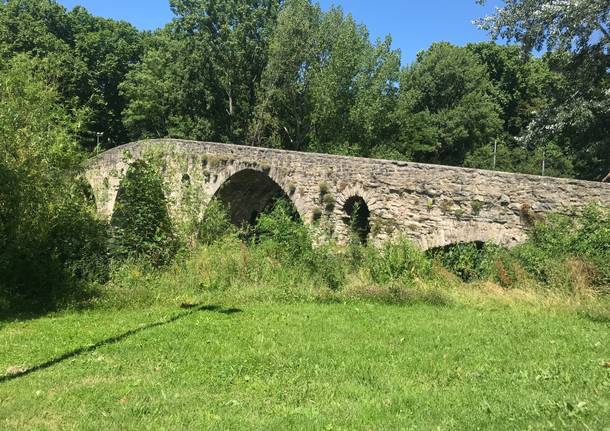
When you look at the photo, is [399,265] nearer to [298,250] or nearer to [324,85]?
[298,250]

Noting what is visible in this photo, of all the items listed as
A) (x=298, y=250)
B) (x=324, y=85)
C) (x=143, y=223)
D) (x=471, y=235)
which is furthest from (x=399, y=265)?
(x=324, y=85)

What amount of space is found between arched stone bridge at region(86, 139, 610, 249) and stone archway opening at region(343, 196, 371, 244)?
0.02 m

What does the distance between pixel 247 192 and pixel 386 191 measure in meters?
6.67

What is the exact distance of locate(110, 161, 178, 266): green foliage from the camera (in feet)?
35.2

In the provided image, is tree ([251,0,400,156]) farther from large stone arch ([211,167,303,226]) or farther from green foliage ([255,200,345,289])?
green foliage ([255,200,345,289])

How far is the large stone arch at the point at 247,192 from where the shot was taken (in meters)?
16.0

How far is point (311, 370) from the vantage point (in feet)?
16.6

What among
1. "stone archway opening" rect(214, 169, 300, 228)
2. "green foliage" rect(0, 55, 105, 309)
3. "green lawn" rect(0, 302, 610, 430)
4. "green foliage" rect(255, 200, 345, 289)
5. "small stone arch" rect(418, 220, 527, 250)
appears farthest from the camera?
"stone archway opening" rect(214, 169, 300, 228)

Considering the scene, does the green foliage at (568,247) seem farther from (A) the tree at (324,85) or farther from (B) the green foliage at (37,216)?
(A) the tree at (324,85)

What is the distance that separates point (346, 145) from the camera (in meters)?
26.8

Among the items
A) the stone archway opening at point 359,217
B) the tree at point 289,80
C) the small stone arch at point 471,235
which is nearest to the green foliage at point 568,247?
the small stone arch at point 471,235

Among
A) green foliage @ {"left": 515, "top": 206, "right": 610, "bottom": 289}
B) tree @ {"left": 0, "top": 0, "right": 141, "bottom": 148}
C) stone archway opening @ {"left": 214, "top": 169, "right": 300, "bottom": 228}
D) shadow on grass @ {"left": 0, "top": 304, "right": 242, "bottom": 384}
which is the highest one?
tree @ {"left": 0, "top": 0, "right": 141, "bottom": 148}

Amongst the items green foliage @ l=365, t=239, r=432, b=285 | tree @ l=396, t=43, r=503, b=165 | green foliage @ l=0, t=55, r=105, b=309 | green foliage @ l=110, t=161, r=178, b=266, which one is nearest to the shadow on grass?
green foliage @ l=0, t=55, r=105, b=309

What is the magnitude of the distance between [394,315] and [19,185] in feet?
20.2
